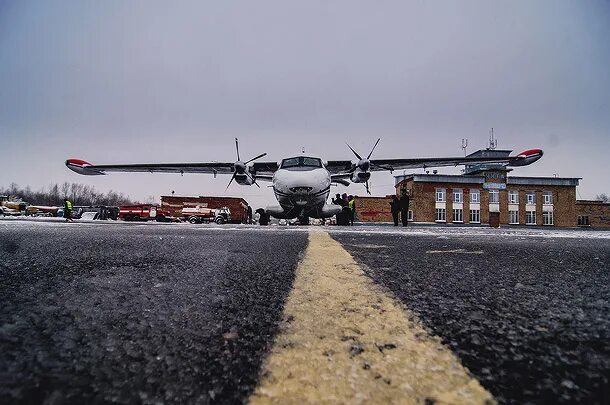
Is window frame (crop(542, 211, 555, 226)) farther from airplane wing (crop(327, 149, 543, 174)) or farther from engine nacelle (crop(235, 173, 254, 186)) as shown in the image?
engine nacelle (crop(235, 173, 254, 186))

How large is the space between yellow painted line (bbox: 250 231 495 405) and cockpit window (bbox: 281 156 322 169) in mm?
14423

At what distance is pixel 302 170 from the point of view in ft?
48.5

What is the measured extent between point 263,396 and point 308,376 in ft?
0.31

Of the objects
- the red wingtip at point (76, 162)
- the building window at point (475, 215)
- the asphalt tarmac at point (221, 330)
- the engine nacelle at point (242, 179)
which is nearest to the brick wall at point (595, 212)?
the building window at point (475, 215)

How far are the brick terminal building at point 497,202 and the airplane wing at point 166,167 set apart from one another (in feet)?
92.5

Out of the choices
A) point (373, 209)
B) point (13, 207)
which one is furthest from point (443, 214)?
point (13, 207)

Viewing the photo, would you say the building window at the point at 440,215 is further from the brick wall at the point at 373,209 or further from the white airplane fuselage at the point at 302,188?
the white airplane fuselage at the point at 302,188

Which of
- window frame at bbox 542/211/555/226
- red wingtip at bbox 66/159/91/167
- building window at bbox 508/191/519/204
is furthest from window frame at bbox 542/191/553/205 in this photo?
red wingtip at bbox 66/159/91/167

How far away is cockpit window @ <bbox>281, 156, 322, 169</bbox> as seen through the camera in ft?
50.4

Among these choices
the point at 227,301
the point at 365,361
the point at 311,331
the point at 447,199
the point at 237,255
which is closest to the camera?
the point at 365,361

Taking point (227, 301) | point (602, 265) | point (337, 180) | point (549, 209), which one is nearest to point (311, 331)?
point (227, 301)

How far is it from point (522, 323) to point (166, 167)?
21468 mm

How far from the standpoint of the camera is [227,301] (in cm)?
113

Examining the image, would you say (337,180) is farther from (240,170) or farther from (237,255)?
(237,255)
